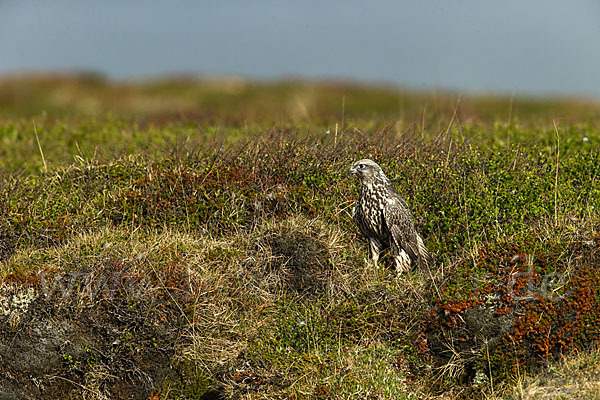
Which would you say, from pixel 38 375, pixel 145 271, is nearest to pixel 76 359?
pixel 38 375

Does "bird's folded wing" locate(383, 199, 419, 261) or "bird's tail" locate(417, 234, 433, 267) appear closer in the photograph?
"bird's folded wing" locate(383, 199, 419, 261)

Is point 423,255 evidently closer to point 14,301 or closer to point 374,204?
point 374,204

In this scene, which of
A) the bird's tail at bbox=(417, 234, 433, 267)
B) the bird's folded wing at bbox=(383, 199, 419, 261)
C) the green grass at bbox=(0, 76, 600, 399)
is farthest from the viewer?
the bird's tail at bbox=(417, 234, 433, 267)

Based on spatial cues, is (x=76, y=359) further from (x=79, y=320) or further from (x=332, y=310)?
(x=332, y=310)

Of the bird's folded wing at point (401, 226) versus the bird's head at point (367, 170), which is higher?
the bird's head at point (367, 170)

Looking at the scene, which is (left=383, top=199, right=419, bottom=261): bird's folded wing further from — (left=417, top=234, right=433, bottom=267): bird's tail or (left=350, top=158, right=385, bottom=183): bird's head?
(left=350, top=158, right=385, bottom=183): bird's head

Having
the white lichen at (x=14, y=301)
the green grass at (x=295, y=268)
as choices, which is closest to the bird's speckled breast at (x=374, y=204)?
the green grass at (x=295, y=268)

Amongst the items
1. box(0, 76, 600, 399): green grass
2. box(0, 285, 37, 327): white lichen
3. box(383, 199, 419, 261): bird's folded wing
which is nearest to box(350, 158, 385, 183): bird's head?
box(383, 199, 419, 261): bird's folded wing

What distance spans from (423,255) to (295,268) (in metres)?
1.30

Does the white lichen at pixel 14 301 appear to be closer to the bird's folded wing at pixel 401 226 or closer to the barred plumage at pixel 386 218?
the barred plumage at pixel 386 218

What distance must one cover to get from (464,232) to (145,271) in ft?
10.8

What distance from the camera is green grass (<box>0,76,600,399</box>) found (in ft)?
16.6

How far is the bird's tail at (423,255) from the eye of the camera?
597 centimetres

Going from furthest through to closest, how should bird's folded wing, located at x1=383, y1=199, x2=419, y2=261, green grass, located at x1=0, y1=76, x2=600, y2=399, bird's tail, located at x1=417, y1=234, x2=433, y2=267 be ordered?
bird's tail, located at x1=417, y1=234, x2=433, y2=267 < bird's folded wing, located at x1=383, y1=199, x2=419, y2=261 < green grass, located at x1=0, y1=76, x2=600, y2=399
